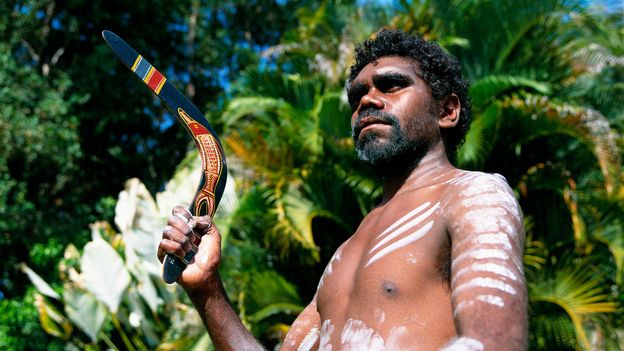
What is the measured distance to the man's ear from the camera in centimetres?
237

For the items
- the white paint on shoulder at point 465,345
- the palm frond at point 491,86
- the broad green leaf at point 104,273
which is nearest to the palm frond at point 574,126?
the palm frond at point 491,86

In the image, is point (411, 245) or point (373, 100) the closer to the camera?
point (411, 245)

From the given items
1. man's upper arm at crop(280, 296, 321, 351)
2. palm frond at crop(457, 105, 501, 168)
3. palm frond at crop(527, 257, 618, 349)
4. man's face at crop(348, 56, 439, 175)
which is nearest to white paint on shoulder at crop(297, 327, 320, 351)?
man's upper arm at crop(280, 296, 321, 351)

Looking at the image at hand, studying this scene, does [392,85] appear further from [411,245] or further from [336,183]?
[336,183]

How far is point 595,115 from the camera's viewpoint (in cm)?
836

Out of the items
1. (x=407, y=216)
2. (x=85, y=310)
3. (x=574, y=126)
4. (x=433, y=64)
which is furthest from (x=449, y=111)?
(x=85, y=310)

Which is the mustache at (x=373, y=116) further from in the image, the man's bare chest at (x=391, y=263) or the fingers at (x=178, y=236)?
the fingers at (x=178, y=236)

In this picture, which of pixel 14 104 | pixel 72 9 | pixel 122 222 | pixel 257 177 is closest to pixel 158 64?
pixel 72 9

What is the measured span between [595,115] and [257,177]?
3.80 meters

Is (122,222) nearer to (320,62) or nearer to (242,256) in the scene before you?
(242,256)

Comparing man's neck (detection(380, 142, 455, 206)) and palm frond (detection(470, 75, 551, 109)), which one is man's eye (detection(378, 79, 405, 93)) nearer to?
man's neck (detection(380, 142, 455, 206))

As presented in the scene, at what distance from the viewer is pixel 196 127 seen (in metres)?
2.45

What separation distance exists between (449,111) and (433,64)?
152 mm

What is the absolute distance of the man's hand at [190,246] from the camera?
2180 mm
